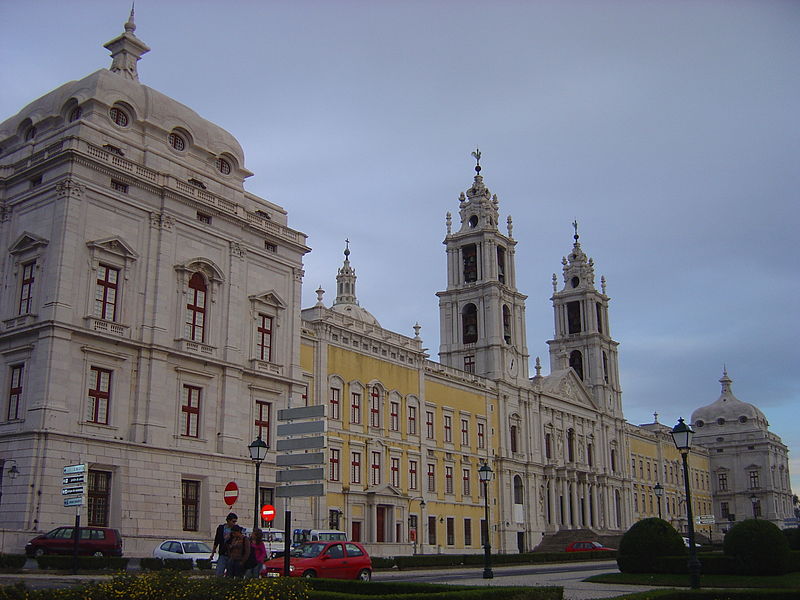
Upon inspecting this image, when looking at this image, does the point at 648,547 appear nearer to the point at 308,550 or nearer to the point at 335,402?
the point at 308,550

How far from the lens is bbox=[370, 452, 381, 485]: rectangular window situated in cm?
5375

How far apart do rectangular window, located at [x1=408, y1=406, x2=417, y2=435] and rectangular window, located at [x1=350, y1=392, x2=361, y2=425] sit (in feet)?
18.9

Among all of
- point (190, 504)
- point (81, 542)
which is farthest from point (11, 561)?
point (190, 504)

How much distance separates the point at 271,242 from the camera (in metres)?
44.3

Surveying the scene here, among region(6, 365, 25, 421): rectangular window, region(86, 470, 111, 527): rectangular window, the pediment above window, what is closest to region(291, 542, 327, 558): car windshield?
region(86, 470, 111, 527): rectangular window

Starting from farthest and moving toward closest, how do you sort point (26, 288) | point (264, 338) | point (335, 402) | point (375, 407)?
1. point (375, 407)
2. point (335, 402)
3. point (264, 338)
4. point (26, 288)

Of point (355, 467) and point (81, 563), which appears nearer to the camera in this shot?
point (81, 563)

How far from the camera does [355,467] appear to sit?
52.2m

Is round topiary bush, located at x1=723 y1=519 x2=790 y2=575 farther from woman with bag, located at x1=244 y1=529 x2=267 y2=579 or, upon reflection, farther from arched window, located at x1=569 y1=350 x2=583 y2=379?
arched window, located at x1=569 y1=350 x2=583 y2=379

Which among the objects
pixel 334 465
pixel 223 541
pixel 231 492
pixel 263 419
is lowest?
pixel 223 541

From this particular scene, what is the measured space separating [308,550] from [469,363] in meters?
46.3

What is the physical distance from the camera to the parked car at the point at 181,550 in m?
30.8

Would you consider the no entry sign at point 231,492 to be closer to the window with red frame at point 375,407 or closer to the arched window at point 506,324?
the window with red frame at point 375,407

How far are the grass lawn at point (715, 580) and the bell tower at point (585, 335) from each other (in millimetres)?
60777
